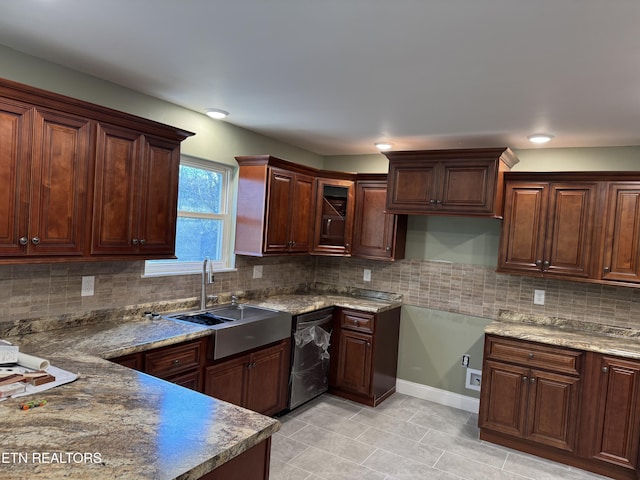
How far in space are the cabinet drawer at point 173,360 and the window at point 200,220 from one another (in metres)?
0.78

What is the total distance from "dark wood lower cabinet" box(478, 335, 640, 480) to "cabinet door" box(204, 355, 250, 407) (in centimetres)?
191

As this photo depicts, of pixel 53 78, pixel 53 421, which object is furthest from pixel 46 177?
pixel 53 421

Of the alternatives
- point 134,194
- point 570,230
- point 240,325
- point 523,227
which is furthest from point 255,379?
point 570,230

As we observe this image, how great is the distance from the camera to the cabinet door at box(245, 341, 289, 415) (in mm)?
3238

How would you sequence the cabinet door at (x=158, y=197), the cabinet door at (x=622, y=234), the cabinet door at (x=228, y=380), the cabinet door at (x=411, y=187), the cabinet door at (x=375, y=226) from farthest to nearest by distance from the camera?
the cabinet door at (x=375, y=226)
the cabinet door at (x=411, y=187)
the cabinet door at (x=622, y=234)
the cabinet door at (x=228, y=380)
the cabinet door at (x=158, y=197)

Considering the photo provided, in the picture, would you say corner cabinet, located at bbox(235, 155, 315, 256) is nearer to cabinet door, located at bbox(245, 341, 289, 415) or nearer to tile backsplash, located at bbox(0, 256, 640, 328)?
tile backsplash, located at bbox(0, 256, 640, 328)

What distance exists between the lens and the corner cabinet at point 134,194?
2.49m

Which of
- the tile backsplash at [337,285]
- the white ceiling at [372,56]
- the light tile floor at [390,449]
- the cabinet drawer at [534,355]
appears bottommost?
the light tile floor at [390,449]

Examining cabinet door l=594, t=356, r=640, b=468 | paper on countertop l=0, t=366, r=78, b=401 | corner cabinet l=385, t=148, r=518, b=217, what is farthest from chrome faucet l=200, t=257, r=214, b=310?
cabinet door l=594, t=356, r=640, b=468

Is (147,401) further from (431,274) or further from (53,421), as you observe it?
(431,274)

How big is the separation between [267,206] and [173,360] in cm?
158

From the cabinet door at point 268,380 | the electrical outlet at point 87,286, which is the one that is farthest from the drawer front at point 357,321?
the electrical outlet at point 87,286

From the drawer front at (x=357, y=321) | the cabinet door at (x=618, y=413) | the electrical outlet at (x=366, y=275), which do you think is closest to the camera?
the cabinet door at (x=618, y=413)

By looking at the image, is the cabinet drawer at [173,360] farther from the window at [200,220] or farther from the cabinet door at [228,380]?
the window at [200,220]
